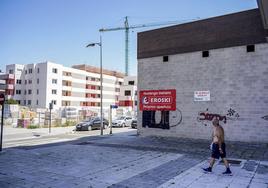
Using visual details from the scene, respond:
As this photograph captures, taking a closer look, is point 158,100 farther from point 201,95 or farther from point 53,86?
point 53,86

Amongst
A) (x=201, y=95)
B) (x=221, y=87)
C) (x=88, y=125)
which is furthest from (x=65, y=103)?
(x=221, y=87)

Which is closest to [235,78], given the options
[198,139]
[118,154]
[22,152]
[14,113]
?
[198,139]

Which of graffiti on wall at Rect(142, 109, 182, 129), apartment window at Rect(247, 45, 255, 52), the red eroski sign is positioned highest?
apartment window at Rect(247, 45, 255, 52)

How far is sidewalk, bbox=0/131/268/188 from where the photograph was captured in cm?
749

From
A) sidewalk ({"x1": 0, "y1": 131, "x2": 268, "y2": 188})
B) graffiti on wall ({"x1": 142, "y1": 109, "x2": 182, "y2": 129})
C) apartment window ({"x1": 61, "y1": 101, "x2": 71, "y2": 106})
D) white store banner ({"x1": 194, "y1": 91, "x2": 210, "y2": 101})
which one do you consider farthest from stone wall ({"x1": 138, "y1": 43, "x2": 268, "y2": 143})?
apartment window ({"x1": 61, "y1": 101, "x2": 71, "y2": 106})

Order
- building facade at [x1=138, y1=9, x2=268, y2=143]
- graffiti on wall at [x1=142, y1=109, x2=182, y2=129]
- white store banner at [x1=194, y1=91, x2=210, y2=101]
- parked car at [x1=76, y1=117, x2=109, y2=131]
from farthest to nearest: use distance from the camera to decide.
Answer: parked car at [x1=76, y1=117, x2=109, y2=131]
graffiti on wall at [x1=142, y1=109, x2=182, y2=129]
white store banner at [x1=194, y1=91, x2=210, y2=101]
building facade at [x1=138, y1=9, x2=268, y2=143]

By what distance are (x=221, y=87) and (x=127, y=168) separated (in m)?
9.43

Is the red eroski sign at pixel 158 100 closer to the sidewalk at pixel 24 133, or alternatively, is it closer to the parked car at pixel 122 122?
the sidewalk at pixel 24 133

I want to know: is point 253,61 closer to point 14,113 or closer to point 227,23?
point 227,23

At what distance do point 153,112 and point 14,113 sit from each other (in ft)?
90.1

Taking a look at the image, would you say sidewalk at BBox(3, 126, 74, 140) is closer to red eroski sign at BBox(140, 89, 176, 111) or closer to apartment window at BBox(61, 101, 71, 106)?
red eroski sign at BBox(140, 89, 176, 111)

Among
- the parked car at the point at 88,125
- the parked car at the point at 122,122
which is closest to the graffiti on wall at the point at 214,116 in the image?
the parked car at the point at 88,125

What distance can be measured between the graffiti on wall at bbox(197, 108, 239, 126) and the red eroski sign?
7.02ft

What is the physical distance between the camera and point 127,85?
65.9 metres
